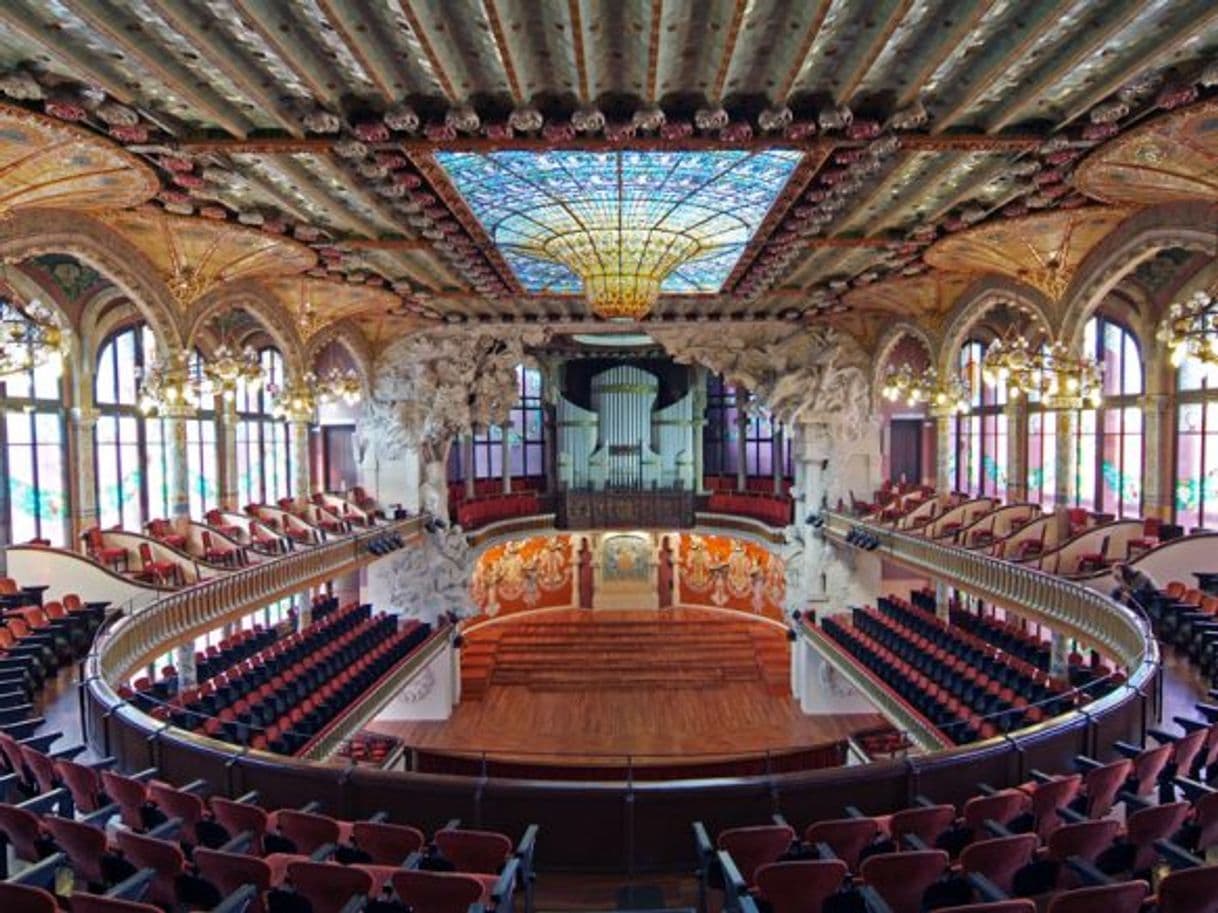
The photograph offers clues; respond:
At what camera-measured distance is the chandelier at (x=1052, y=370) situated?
12695mm

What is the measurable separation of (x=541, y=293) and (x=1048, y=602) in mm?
11975

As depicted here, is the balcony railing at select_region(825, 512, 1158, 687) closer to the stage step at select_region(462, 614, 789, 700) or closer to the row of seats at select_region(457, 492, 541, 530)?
the stage step at select_region(462, 614, 789, 700)

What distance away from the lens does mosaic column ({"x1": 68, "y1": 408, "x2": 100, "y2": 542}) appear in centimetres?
1766

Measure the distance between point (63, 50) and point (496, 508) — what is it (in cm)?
2067

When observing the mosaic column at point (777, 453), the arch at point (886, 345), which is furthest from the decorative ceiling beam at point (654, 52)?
the mosaic column at point (777, 453)

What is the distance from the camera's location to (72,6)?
5.67 metres

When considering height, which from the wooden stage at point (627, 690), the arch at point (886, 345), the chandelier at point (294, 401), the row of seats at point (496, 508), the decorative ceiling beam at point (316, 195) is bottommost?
the wooden stage at point (627, 690)

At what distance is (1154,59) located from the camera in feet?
21.8

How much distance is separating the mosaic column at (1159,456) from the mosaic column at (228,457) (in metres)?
21.4

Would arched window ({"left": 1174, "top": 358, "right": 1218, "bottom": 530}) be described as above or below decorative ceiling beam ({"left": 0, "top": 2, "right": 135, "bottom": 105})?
below

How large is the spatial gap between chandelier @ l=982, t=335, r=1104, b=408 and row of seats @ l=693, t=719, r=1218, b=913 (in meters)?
7.48

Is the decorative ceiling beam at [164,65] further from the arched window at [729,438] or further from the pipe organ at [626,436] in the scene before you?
the arched window at [729,438]

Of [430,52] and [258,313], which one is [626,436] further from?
[430,52]

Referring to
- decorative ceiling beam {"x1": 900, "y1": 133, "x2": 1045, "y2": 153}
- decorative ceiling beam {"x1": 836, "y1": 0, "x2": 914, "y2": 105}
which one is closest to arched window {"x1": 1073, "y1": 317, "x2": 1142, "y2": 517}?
decorative ceiling beam {"x1": 900, "y1": 133, "x2": 1045, "y2": 153}
